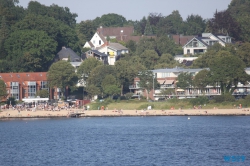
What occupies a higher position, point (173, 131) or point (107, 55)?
point (107, 55)

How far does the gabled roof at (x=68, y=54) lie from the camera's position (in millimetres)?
114750

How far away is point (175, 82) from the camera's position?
99688 millimetres

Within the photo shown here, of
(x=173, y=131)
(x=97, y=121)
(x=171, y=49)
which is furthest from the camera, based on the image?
(x=171, y=49)

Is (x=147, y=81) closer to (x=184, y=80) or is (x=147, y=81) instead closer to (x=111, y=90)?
(x=184, y=80)

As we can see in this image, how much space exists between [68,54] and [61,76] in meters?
17.1

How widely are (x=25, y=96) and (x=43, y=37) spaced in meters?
12.8

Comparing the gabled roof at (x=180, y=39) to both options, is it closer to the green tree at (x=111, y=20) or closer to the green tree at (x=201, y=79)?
the green tree at (x=111, y=20)

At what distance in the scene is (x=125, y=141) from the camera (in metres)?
66.7

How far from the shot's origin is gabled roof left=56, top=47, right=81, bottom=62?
115 m

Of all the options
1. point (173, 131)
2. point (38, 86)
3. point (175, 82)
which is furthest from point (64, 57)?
point (173, 131)

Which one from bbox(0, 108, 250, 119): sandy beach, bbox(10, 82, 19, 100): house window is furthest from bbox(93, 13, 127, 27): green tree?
bbox(0, 108, 250, 119): sandy beach

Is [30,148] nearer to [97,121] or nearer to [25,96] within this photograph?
[97,121]

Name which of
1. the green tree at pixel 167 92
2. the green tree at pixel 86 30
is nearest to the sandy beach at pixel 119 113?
the green tree at pixel 167 92

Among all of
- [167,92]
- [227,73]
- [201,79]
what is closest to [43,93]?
[167,92]
